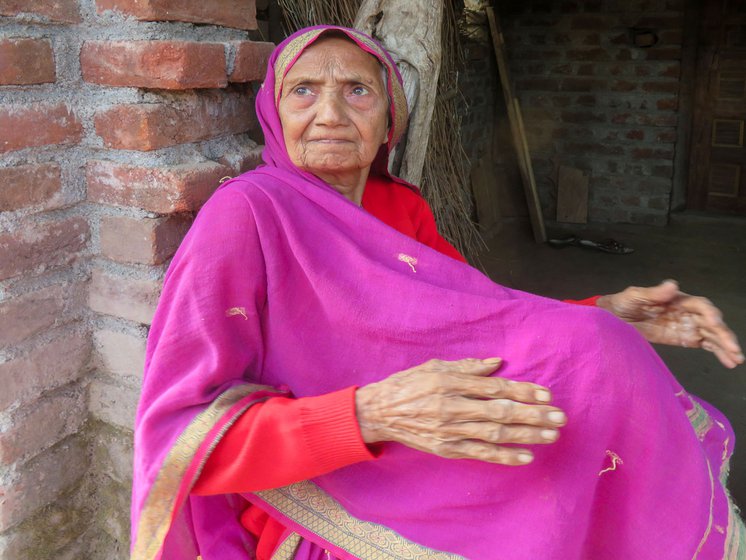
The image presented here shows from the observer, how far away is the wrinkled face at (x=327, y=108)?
1.51 metres

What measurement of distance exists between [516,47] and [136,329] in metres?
4.75

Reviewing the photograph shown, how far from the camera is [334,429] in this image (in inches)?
45.1

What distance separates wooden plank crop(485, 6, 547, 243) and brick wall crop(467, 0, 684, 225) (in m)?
0.19

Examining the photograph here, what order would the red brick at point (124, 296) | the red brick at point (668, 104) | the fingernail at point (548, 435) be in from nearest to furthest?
the fingernail at point (548, 435) → the red brick at point (124, 296) → the red brick at point (668, 104)

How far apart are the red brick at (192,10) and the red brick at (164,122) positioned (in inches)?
6.1

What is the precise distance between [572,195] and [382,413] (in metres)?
4.92

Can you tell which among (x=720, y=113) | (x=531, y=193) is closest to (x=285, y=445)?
(x=531, y=193)

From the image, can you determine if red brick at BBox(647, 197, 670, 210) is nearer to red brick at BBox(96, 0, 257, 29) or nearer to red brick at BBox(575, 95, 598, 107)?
red brick at BBox(575, 95, 598, 107)

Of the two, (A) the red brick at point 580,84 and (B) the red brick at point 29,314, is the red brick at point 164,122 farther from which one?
(A) the red brick at point 580,84

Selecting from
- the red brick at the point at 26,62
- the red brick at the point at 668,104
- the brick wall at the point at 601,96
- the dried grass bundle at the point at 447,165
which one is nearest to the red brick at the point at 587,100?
the brick wall at the point at 601,96

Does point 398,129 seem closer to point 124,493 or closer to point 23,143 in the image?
point 23,143

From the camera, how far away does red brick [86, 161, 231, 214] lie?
1491 mm

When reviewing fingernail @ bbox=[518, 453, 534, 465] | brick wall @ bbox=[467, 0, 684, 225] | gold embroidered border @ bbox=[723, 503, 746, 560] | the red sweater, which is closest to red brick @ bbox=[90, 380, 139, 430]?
the red sweater

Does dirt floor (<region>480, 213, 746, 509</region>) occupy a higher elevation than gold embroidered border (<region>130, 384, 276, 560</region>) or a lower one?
lower
